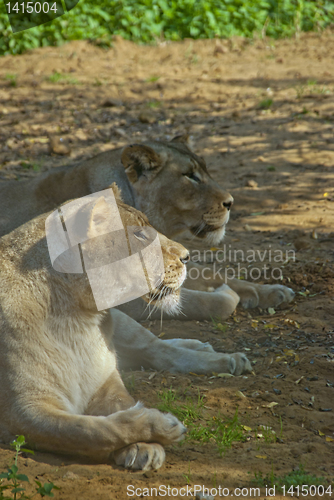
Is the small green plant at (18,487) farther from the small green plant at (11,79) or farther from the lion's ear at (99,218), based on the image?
the small green plant at (11,79)

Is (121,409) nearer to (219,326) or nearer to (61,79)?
(219,326)

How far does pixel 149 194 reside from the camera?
194 inches

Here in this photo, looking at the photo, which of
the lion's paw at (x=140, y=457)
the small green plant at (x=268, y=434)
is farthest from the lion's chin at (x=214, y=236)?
the lion's paw at (x=140, y=457)

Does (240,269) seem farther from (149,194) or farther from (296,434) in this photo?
(296,434)

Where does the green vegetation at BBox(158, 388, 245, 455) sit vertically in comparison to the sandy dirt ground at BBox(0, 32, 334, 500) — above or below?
above

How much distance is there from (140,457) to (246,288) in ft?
8.25

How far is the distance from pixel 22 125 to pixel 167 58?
14.0ft

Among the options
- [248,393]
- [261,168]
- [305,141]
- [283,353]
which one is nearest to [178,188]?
[283,353]

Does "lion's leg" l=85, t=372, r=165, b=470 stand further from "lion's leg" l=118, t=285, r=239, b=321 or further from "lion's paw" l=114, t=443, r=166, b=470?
"lion's leg" l=118, t=285, r=239, b=321

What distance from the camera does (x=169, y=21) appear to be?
1266 centimetres

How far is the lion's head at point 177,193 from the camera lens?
16.1 ft

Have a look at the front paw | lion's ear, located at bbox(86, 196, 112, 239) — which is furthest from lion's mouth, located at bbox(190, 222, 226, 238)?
lion's ear, located at bbox(86, 196, 112, 239)

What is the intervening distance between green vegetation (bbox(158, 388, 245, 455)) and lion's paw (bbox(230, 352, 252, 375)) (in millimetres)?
445

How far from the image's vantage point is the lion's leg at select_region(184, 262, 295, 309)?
4.93m
